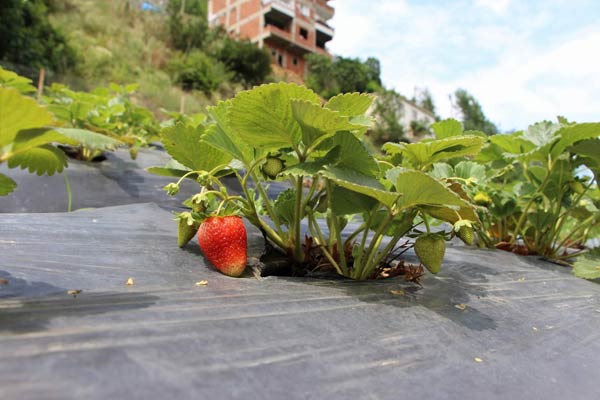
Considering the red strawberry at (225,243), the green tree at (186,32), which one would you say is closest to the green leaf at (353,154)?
the red strawberry at (225,243)

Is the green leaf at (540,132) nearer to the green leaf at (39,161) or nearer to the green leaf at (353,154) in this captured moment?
the green leaf at (353,154)

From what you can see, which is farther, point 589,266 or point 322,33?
point 322,33

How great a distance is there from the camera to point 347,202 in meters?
0.84

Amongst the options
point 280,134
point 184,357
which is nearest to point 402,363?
point 184,357

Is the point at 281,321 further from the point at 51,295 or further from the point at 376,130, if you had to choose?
→ the point at 376,130

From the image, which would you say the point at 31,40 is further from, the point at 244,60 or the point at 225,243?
the point at 225,243

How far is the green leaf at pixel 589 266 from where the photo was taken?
1191mm

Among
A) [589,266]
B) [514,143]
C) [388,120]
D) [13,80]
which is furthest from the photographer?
[388,120]

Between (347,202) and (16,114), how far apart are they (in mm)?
581

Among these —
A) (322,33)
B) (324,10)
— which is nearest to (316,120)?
(322,33)

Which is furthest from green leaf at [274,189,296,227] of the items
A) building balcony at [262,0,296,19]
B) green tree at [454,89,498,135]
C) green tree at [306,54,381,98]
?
green tree at [454,89,498,135]

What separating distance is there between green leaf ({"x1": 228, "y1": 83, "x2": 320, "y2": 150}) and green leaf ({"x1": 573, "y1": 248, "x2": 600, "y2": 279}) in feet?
3.20

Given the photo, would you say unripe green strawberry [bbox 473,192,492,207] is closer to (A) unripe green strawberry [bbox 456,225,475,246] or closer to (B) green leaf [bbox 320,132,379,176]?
(A) unripe green strawberry [bbox 456,225,475,246]

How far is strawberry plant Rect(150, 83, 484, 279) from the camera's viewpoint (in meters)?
0.69
